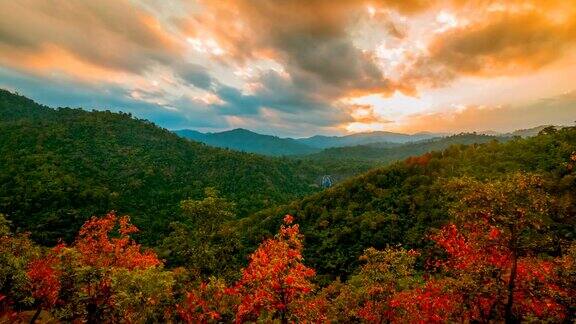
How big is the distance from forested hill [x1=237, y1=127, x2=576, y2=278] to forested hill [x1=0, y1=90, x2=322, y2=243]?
51.5 m

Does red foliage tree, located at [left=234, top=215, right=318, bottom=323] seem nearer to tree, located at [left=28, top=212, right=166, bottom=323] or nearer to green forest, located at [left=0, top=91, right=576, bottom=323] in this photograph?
green forest, located at [left=0, top=91, right=576, bottom=323]

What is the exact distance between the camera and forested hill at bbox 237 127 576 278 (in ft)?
217

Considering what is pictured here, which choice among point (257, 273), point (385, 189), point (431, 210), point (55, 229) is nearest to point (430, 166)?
point (385, 189)

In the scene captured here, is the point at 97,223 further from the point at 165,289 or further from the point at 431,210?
the point at 431,210

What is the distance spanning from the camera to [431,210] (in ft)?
230

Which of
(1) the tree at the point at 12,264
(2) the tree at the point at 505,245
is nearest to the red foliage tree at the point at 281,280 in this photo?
(2) the tree at the point at 505,245

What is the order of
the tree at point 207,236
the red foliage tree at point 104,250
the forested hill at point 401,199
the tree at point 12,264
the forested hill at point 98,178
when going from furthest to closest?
the forested hill at point 98,178 < the forested hill at point 401,199 < the tree at point 207,236 < the red foliage tree at point 104,250 < the tree at point 12,264

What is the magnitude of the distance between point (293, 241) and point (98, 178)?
14014 centimetres

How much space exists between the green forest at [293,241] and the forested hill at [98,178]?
27.1 inches

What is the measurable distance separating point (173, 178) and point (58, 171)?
167ft

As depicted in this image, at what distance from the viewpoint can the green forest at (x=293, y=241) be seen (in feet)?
69.4

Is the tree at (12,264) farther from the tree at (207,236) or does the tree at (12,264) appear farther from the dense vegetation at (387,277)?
the tree at (207,236)

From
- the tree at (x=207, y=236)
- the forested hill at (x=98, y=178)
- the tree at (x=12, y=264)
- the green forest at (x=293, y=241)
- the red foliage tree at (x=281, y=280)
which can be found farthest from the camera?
the forested hill at (x=98, y=178)

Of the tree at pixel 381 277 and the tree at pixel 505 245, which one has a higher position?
the tree at pixel 505 245
